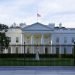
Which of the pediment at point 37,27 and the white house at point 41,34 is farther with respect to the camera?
the pediment at point 37,27

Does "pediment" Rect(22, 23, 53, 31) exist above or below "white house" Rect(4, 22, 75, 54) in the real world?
above

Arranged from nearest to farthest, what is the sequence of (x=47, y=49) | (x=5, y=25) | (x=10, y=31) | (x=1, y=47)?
(x=1, y=47), (x=5, y=25), (x=47, y=49), (x=10, y=31)

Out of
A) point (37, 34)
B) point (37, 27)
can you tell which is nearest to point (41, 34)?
point (37, 34)

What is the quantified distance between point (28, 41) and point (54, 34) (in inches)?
294

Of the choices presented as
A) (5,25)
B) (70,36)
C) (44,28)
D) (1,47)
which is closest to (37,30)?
Answer: (44,28)

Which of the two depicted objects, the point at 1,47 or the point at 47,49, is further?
the point at 47,49

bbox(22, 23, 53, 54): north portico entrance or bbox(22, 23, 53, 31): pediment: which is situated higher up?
bbox(22, 23, 53, 31): pediment

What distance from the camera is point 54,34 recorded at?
90.6 metres

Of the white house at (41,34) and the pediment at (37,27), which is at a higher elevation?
the pediment at (37,27)

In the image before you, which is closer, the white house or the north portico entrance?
the white house

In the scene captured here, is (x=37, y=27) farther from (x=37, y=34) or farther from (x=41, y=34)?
(x=41, y=34)

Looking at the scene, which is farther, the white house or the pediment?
the pediment

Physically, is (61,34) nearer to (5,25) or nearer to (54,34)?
(54,34)

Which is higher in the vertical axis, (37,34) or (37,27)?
Result: (37,27)
